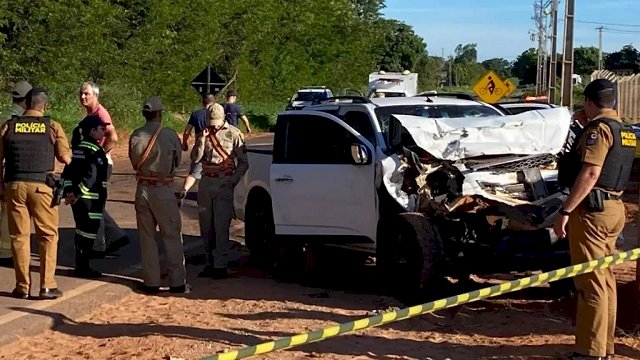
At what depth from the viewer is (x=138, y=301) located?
28.8 ft

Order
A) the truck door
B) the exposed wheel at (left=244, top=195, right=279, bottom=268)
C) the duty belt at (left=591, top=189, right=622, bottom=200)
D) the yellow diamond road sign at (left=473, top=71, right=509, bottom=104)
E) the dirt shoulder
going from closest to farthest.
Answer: the duty belt at (left=591, top=189, right=622, bottom=200), the dirt shoulder, the truck door, the exposed wheel at (left=244, top=195, right=279, bottom=268), the yellow diamond road sign at (left=473, top=71, right=509, bottom=104)

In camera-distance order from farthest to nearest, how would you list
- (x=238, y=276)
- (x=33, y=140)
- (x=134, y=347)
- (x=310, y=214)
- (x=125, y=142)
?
(x=125, y=142)
(x=238, y=276)
(x=310, y=214)
(x=33, y=140)
(x=134, y=347)

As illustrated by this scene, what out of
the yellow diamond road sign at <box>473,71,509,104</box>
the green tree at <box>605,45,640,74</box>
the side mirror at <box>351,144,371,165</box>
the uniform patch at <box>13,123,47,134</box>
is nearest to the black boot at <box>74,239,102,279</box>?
the uniform patch at <box>13,123,47,134</box>

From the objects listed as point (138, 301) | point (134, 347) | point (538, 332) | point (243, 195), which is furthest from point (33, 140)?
point (538, 332)

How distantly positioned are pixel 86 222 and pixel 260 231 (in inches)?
80.4

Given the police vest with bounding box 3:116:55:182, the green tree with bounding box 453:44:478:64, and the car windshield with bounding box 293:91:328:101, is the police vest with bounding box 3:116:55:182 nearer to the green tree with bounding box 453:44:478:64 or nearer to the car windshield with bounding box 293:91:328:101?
the car windshield with bounding box 293:91:328:101

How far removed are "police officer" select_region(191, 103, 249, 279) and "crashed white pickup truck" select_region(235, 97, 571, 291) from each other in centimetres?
44

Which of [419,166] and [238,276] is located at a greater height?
[419,166]

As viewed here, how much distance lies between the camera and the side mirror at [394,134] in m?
8.88

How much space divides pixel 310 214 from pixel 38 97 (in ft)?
9.25

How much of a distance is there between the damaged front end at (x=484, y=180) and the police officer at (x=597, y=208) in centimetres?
157

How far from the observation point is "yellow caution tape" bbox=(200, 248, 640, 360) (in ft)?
14.6

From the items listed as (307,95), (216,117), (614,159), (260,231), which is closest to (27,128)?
(216,117)

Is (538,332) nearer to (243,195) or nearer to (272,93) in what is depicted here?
(243,195)
